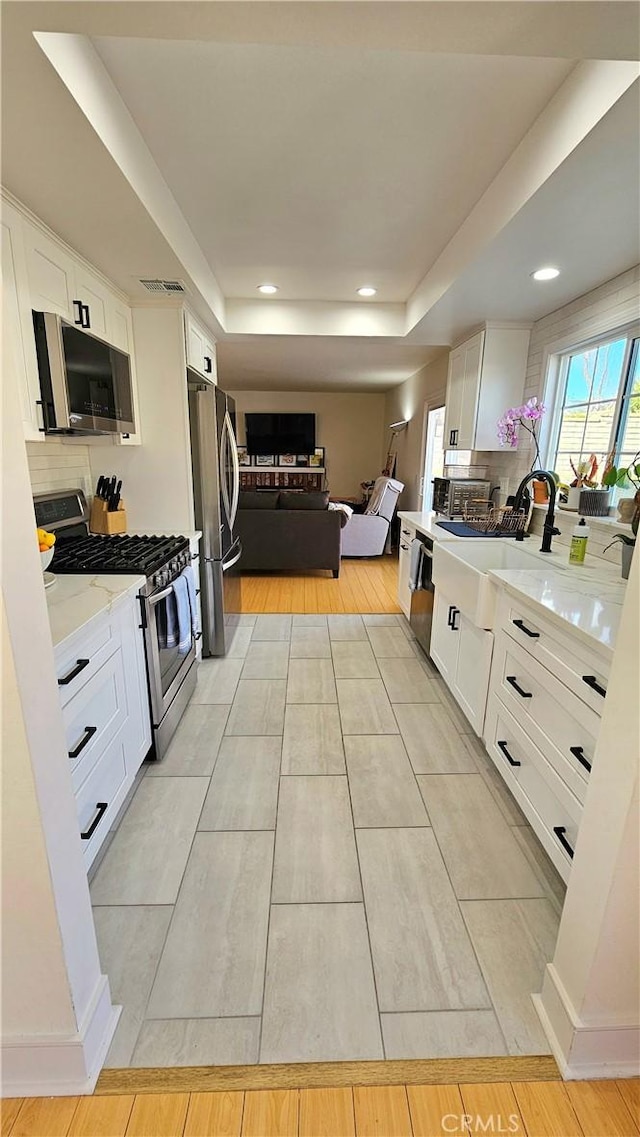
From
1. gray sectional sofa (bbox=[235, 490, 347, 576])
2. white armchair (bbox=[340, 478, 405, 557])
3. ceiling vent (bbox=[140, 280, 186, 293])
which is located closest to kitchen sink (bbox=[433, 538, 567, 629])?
ceiling vent (bbox=[140, 280, 186, 293])

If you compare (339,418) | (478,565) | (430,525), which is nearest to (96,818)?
(478,565)

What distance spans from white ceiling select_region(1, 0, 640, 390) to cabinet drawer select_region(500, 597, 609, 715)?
4.78ft

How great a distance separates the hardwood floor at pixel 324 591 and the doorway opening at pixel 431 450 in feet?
3.25

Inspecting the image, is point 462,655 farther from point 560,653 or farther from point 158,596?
point 158,596

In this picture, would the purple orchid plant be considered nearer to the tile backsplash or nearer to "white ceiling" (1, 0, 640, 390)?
"white ceiling" (1, 0, 640, 390)

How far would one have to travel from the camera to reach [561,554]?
8.47 feet

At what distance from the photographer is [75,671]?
138cm

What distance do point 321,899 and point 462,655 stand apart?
53.3 inches

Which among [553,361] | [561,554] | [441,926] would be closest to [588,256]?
[553,361]

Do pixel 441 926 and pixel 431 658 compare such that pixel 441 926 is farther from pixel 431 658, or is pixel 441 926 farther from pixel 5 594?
pixel 431 658

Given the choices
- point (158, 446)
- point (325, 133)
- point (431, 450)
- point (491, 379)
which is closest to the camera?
point (325, 133)

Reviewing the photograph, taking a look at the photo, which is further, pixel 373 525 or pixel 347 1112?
pixel 373 525

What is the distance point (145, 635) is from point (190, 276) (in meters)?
1.87

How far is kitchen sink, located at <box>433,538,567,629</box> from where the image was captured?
6.92 feet
